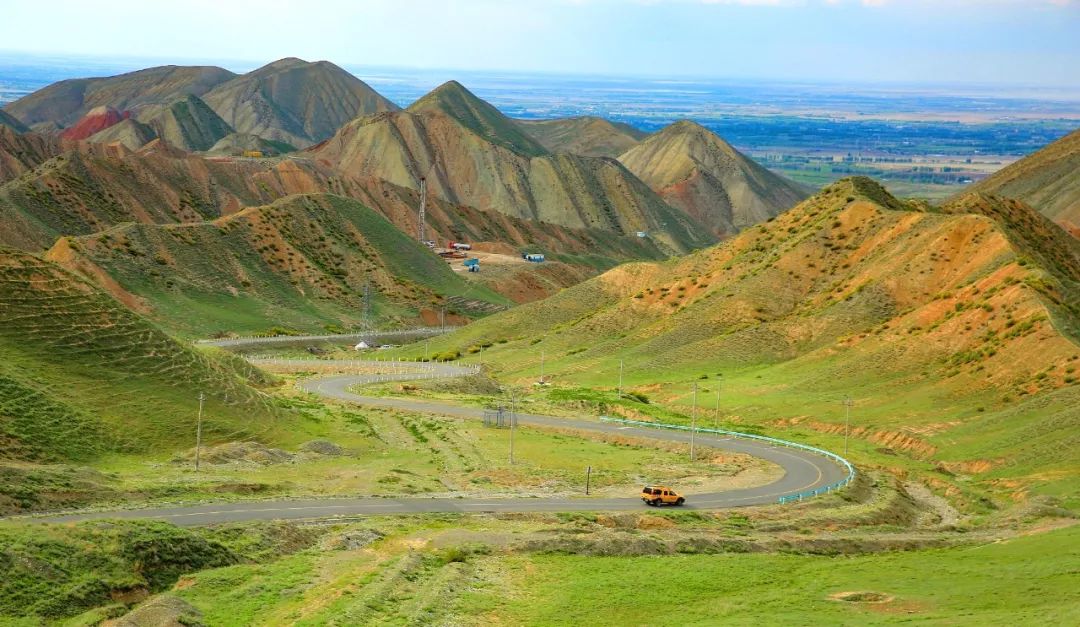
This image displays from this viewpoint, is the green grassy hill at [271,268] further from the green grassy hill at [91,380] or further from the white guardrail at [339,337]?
the green grassy hill at [91,380]

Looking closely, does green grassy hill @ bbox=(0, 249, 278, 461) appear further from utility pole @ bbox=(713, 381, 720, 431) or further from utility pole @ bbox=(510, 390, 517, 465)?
utility pole @ bbox=(713, 381, 720, 431)

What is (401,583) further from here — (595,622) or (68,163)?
(68,163)

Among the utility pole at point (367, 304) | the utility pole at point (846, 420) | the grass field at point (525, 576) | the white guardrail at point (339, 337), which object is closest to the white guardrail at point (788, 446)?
the utility pole at point (846, 420)

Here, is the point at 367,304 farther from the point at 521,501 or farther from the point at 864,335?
the point at 521,501

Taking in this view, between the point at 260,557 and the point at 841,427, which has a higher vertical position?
the point at 260,557

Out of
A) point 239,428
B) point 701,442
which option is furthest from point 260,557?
point 701,442

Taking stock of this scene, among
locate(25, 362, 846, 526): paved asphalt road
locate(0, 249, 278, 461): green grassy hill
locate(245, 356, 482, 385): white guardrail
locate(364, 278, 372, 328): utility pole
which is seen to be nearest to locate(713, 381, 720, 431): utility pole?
locate(25, 362, 846, 526): paved asphalt road
